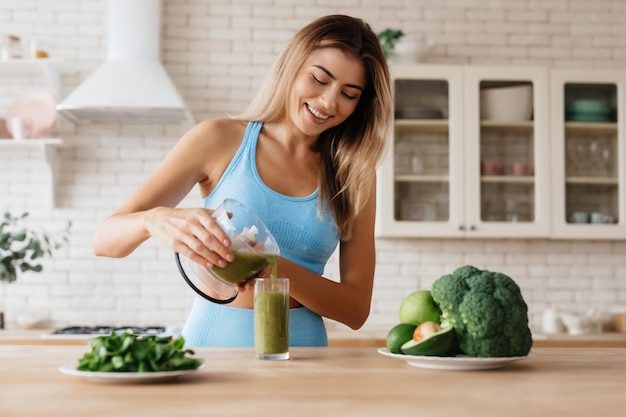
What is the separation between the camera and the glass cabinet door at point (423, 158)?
13.3ft

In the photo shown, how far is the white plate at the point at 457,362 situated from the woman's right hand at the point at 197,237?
364 mm

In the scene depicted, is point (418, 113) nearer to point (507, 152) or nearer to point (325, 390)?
point (507, 152)

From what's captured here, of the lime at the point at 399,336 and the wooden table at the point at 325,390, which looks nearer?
the wooden table at the point at 325,390

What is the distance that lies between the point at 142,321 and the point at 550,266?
2267 mm

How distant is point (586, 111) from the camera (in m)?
4.19

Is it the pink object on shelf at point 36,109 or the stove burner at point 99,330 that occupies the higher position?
the pink object on shelf at point 36,109

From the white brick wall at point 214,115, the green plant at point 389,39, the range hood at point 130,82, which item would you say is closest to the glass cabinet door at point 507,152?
the white brick wall at point 214,115

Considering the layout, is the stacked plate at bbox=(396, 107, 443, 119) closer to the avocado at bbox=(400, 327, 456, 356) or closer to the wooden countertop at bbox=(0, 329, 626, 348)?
the wooden countertop at bbox=(0, 329, 626, 348)

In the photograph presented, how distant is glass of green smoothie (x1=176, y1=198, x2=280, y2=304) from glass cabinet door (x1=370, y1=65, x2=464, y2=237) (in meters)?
2.60

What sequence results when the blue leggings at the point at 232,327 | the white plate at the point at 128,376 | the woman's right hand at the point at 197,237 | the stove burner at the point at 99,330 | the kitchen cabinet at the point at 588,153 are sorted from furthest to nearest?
the kitchen cabinet at the point at 588,153, the stove burner at the point at 99,330, the blue leggings at the point at 232,327, the woman's right hand at the point at 197,237, the white plate at the point at 128,376

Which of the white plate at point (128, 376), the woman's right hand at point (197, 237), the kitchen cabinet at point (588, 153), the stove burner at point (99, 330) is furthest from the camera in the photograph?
the kitchen cabinet at point (588, 153)

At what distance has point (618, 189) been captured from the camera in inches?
165

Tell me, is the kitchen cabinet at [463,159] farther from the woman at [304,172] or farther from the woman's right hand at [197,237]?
the woman's right hand at [197,237]

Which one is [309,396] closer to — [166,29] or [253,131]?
[253,131]
